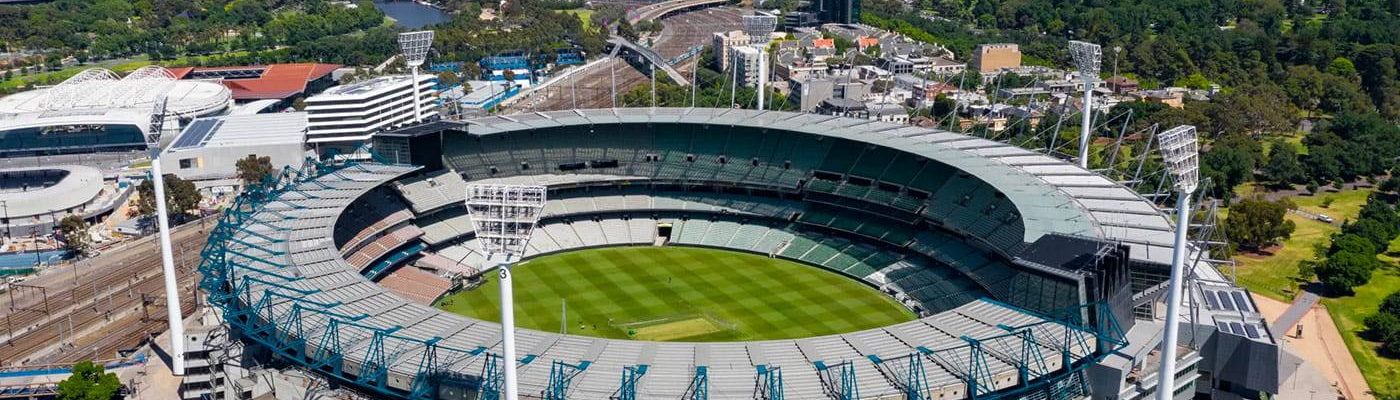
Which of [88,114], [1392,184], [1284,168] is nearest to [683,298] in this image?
[1284,168]

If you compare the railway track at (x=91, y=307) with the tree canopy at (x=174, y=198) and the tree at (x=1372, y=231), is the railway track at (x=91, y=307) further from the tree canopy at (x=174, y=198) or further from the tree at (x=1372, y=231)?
the tree at (x=1372, y=231)

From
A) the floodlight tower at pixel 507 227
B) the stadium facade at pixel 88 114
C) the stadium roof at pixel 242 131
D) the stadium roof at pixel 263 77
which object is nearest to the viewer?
the floodlight tower at pixel 507 227

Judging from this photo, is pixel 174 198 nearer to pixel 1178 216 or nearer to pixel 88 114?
pixel 88 114

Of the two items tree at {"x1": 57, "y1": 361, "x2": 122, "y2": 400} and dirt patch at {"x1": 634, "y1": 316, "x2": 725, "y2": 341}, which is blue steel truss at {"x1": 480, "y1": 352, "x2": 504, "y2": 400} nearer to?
dirt patch at {"x1": 634, "y1": 316, "x2": 725, "y2": 341}

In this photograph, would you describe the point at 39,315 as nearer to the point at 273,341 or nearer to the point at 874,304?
the point at 273,341

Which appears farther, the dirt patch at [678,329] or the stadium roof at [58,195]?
the stadium roof at [58,195]

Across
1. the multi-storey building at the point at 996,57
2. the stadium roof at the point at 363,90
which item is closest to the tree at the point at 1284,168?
the multi-storey building at the point at 996,57

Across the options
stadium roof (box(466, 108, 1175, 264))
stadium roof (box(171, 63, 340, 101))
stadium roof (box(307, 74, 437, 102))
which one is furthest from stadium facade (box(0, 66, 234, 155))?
stadium roof (box(466, 108, 1175, 264))
